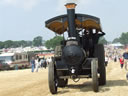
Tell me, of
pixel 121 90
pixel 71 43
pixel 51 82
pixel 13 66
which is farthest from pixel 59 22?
pixel 13 66

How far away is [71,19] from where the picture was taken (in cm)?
945

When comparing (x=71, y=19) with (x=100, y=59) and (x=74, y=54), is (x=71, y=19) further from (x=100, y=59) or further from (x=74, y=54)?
(x=100, y=59)

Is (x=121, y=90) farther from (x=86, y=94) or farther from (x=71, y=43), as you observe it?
(x=71, y=43)

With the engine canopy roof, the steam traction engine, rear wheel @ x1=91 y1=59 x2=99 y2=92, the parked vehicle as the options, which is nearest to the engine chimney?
the steam traction engine

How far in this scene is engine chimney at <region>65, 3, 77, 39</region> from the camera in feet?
30.8

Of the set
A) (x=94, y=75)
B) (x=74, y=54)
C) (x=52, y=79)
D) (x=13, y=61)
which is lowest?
(x=13, y=61)

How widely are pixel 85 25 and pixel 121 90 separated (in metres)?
2.72

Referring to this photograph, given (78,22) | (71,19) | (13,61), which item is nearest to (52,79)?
(71,19)

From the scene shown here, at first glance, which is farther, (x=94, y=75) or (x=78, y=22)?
(x=78, y=22)

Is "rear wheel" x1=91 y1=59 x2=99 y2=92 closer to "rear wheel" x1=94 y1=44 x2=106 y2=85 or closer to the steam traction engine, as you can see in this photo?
the steam traction engine

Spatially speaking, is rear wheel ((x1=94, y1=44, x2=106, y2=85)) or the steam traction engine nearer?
the steam traction engine

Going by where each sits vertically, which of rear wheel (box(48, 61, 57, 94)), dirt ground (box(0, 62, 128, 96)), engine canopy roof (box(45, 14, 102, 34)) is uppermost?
engine canopy roof (box(45, 14, 102, 34))

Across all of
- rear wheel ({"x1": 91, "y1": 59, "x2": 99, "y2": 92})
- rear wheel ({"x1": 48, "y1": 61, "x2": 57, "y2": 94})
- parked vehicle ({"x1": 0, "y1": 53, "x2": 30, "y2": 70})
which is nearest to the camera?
A: rear wheel ({"x1": 91, "y1": 59, "x2": 99, "y2": 92})

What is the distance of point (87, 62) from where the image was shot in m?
9.65
